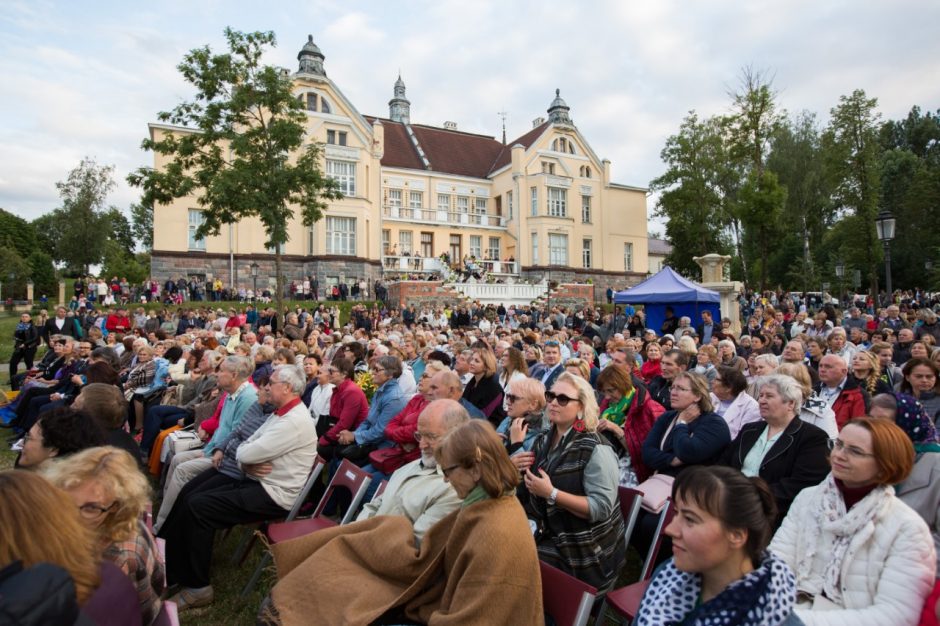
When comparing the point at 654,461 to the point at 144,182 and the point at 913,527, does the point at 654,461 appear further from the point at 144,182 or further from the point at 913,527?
the point at 144,182

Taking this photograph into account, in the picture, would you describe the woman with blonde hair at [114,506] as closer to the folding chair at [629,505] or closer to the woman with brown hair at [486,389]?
the folding chair at [629,505]

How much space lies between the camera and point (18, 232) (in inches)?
2288

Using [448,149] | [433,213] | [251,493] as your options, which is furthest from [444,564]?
[448,149]

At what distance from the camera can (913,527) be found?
234 cm

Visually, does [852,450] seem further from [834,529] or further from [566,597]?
[566,597]

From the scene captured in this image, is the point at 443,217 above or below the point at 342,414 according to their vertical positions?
above

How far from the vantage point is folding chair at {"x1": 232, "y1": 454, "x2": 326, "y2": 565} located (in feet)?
14.2

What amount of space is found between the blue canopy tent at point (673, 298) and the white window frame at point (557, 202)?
2296 cm

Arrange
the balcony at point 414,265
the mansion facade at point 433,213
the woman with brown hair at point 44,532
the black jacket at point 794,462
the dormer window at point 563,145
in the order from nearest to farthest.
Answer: the woman with brown hair at point 44,532 < the black jacket at point 794,462 < the mansion facade at point 433,213 < the balcony at point 414,265 < the dormer window at point 563,145

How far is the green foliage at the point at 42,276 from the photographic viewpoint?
40.2 meters

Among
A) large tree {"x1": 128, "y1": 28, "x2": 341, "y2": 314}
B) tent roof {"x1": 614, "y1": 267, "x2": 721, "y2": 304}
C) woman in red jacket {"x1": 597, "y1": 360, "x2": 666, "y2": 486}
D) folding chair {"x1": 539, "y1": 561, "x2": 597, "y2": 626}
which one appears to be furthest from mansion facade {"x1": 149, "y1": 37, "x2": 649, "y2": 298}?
folding chair {"x1": 539, "y1": 561, "x2": 597, "y2": 626}

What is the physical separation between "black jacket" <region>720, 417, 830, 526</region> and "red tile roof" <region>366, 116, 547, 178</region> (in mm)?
36862

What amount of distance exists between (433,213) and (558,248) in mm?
9420

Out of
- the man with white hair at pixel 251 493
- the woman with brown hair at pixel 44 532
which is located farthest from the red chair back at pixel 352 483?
the woman with brown hair at pixel 44 532
